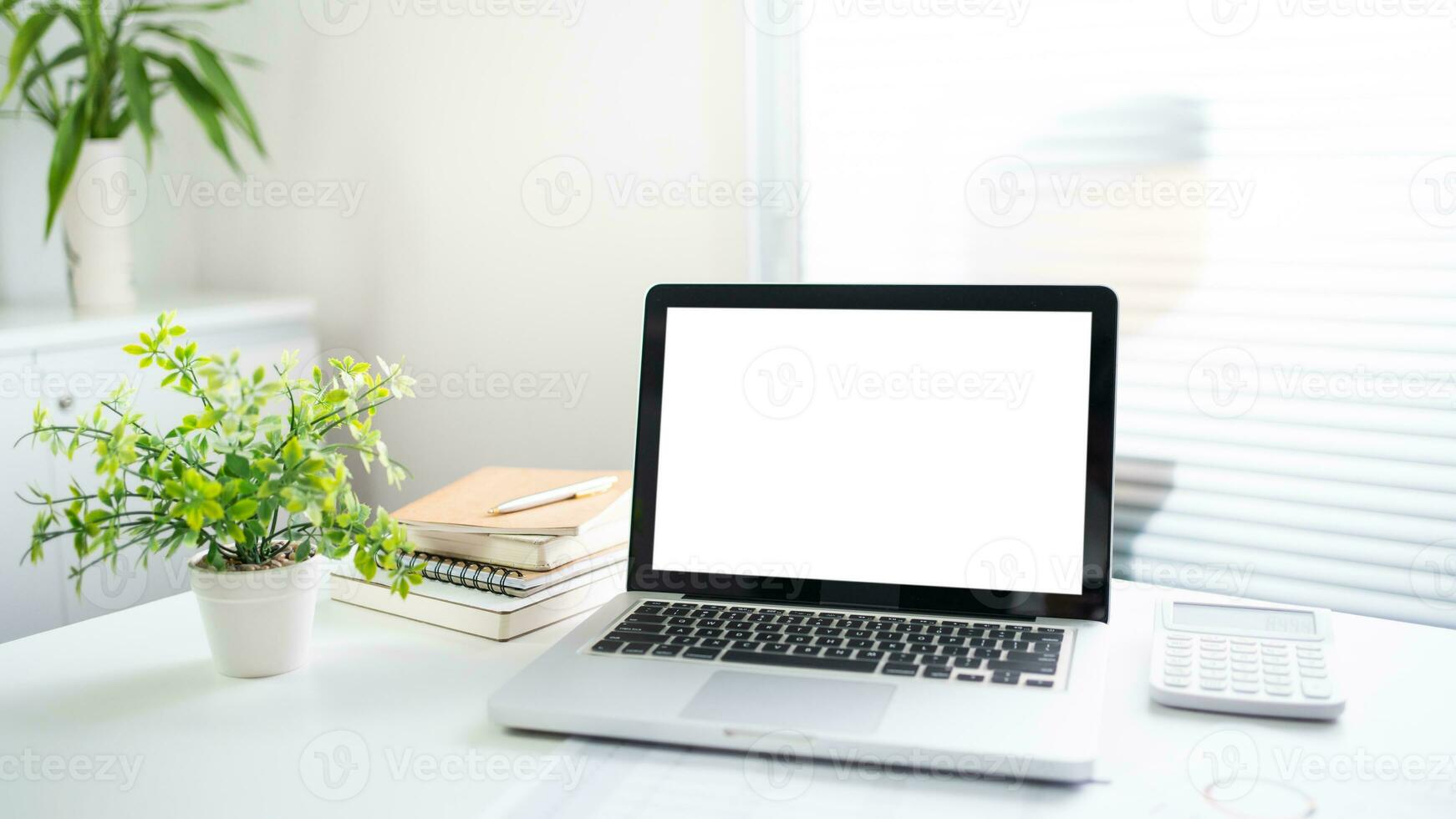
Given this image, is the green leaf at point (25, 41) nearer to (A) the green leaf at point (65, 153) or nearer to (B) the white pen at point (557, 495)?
(A) the green leaf at point (65, 153)

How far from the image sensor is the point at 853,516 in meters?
1.01

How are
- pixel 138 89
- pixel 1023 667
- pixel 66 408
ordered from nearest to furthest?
pixel 1023 667, pixel 66 408, pixel 138 89

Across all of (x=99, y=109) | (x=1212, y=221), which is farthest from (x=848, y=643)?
(x=99, y=109)

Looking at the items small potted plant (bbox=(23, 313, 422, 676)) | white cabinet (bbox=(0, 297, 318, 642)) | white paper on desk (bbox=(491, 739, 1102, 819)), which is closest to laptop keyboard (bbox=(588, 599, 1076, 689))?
white paper on desk (bbox=(491, 739, 1102, 819))

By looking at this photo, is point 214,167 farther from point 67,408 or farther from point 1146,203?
point 1146,203

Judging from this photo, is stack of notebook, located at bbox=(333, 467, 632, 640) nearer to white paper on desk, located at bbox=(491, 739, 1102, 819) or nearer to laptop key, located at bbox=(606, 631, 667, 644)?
laptop key, located at bbox=(606, 631, 667, 644)

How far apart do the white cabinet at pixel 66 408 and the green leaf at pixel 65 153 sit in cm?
18

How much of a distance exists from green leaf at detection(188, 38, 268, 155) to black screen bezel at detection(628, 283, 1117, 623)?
1.22 metres

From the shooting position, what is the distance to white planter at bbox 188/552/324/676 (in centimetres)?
94

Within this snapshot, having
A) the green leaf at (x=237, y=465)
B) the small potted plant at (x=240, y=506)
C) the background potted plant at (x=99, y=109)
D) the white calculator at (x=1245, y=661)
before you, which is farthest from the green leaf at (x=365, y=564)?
the background potted plant at (x=99, y=109)

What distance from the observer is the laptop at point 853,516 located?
86 cm

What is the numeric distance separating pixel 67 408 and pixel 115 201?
0.45 m

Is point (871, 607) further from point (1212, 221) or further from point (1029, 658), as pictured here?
point (1212, 221)

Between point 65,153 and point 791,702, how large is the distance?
1572 mm
